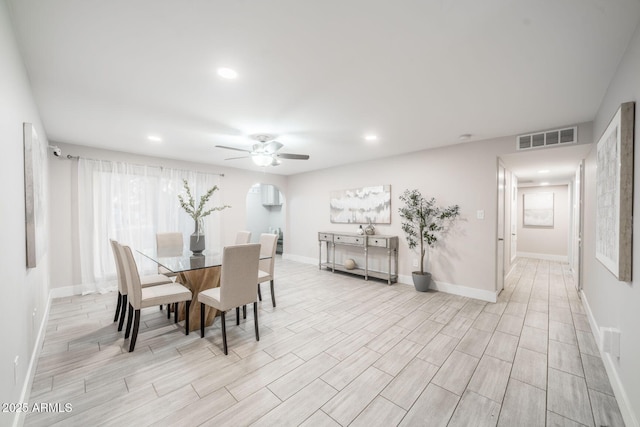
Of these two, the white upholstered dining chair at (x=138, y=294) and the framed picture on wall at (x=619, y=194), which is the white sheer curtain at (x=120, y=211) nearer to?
the white upholstered dining chair at (x=138, y=294)

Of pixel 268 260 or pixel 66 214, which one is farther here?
pixel 66 214

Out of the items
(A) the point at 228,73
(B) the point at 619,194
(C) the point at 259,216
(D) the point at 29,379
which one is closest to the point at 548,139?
(B) the point at 619,194

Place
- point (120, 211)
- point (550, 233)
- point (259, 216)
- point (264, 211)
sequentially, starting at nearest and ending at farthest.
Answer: point (120, 211), point (550, 233), point (259, 216), point (264, 211)

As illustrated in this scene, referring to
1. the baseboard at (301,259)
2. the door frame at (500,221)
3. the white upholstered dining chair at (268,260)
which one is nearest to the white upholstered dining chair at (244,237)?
the white upholstered dining chair at (268,260)

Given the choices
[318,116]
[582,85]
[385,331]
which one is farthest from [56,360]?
[582,85]

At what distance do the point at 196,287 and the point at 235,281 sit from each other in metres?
0.82

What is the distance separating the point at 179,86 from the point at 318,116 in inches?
54.9

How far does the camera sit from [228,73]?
2029 mm

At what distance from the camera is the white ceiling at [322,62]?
1.42m

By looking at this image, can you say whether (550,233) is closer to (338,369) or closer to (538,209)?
(538,209)

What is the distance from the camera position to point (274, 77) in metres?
2.09

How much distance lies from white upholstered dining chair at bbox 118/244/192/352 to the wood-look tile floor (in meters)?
0.25

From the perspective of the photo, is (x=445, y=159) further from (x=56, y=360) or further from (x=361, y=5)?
(x=56, y=360)

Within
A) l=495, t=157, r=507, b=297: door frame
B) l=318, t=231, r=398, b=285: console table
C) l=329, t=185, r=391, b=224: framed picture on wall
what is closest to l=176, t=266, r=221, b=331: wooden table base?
l=318, t=231, r=398, b=285: console table
